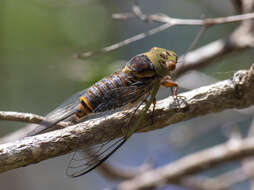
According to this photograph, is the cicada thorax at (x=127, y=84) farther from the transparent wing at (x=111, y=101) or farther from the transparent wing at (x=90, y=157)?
the transparent wing at (x=90, y=157)

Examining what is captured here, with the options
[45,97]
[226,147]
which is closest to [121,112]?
[226,147]

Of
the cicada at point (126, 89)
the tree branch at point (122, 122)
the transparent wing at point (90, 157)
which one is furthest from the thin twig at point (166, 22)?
the transparent wing at point (90, 157)

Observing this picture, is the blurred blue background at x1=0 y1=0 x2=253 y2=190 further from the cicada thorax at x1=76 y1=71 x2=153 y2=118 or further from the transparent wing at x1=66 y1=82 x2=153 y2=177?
the transparent wing at x1=66 y1=82 x2=153 y2=177

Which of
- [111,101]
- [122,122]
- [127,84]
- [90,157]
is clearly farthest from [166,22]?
[90,157]

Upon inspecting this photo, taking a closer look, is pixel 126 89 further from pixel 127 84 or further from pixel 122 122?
pixel 122 122

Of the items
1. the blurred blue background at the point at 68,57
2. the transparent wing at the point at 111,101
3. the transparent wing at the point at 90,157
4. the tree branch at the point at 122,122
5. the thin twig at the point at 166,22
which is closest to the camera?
the tree branch at the point at 122,122

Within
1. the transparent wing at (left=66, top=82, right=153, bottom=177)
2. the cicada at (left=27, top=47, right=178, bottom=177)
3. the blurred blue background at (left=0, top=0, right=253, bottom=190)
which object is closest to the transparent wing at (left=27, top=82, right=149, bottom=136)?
the cicada at (left=27, top=47, right=178, bottom=177)
